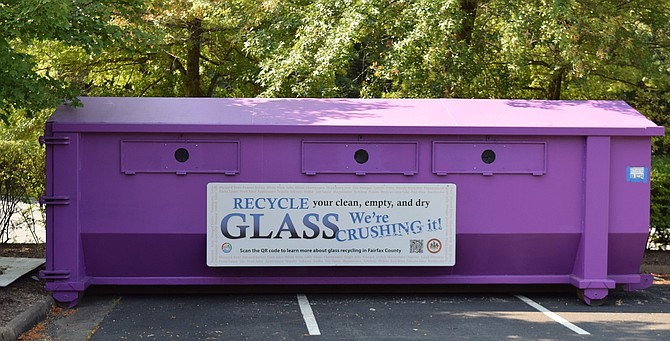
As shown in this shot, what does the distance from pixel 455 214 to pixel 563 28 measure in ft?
11.3

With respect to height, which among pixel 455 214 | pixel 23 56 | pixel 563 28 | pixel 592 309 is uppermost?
pixel 563 28

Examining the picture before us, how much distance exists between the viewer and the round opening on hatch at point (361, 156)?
898 cm

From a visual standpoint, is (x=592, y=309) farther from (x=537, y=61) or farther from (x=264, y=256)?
(x=537, y=61)

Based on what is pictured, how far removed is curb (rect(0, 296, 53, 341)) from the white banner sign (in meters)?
1.72

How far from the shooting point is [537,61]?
13.3m

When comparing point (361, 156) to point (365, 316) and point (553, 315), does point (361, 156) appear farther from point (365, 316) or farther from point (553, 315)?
point (553, 315)

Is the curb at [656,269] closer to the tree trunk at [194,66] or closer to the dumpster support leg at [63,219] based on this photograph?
the dumpster support leg at [63,219]

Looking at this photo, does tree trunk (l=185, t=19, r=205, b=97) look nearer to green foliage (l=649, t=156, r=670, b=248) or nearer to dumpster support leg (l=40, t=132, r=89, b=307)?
dumpster support leg (l=40, t=132, r=89, b=307)

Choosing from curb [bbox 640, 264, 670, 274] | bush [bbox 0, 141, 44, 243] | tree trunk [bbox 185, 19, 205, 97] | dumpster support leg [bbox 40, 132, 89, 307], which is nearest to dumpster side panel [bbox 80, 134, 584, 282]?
dumpster support leg [bbox 40, 132, 89, 307]

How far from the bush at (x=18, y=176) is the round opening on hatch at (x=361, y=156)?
5227 mm

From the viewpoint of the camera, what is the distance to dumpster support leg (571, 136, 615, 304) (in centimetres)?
898

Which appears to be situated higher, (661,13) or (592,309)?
(661,13)

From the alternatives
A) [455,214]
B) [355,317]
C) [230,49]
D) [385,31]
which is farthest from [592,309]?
[230,49]

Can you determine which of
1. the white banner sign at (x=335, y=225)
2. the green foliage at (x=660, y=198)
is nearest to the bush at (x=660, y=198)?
the green foliage at (x=660, y=198)
